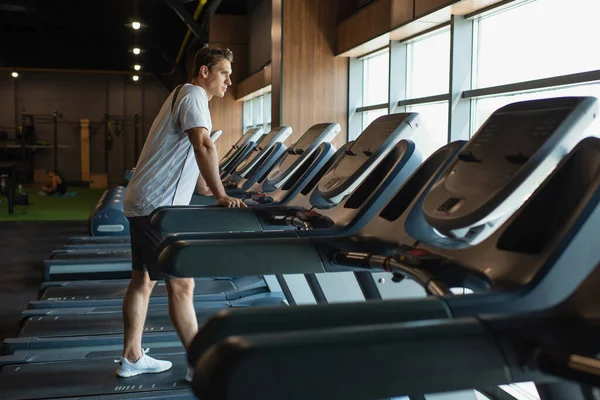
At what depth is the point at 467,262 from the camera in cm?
172

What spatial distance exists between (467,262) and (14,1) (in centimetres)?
1160

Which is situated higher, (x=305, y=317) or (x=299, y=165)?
(x=299, y=165)

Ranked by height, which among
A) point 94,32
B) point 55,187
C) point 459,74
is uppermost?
point 94,32

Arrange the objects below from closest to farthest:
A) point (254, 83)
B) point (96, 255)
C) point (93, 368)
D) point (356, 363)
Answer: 1. point (356, 363)
2. point (93, 368)
3. point (96, 255)
4. point (254, 83)

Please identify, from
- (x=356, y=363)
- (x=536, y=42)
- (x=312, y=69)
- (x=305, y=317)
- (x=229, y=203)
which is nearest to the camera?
(x=356, y=363)

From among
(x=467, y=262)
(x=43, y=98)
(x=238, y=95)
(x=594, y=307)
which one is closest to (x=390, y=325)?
(x=594, y=307)

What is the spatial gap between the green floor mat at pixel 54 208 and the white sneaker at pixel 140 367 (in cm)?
766

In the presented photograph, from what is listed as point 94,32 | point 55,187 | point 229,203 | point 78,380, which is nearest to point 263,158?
point 229,203

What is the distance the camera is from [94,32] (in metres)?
14.7

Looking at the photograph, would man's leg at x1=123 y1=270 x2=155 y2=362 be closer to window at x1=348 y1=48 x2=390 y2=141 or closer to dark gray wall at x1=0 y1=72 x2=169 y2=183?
window at x1=348 y1=48 x2=390 y2=141

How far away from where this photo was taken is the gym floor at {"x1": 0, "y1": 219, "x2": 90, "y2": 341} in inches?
197

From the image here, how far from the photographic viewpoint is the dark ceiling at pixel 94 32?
12383mm

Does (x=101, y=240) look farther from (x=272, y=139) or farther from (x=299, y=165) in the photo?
(x=299, y=165)

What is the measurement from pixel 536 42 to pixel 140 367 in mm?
2513
